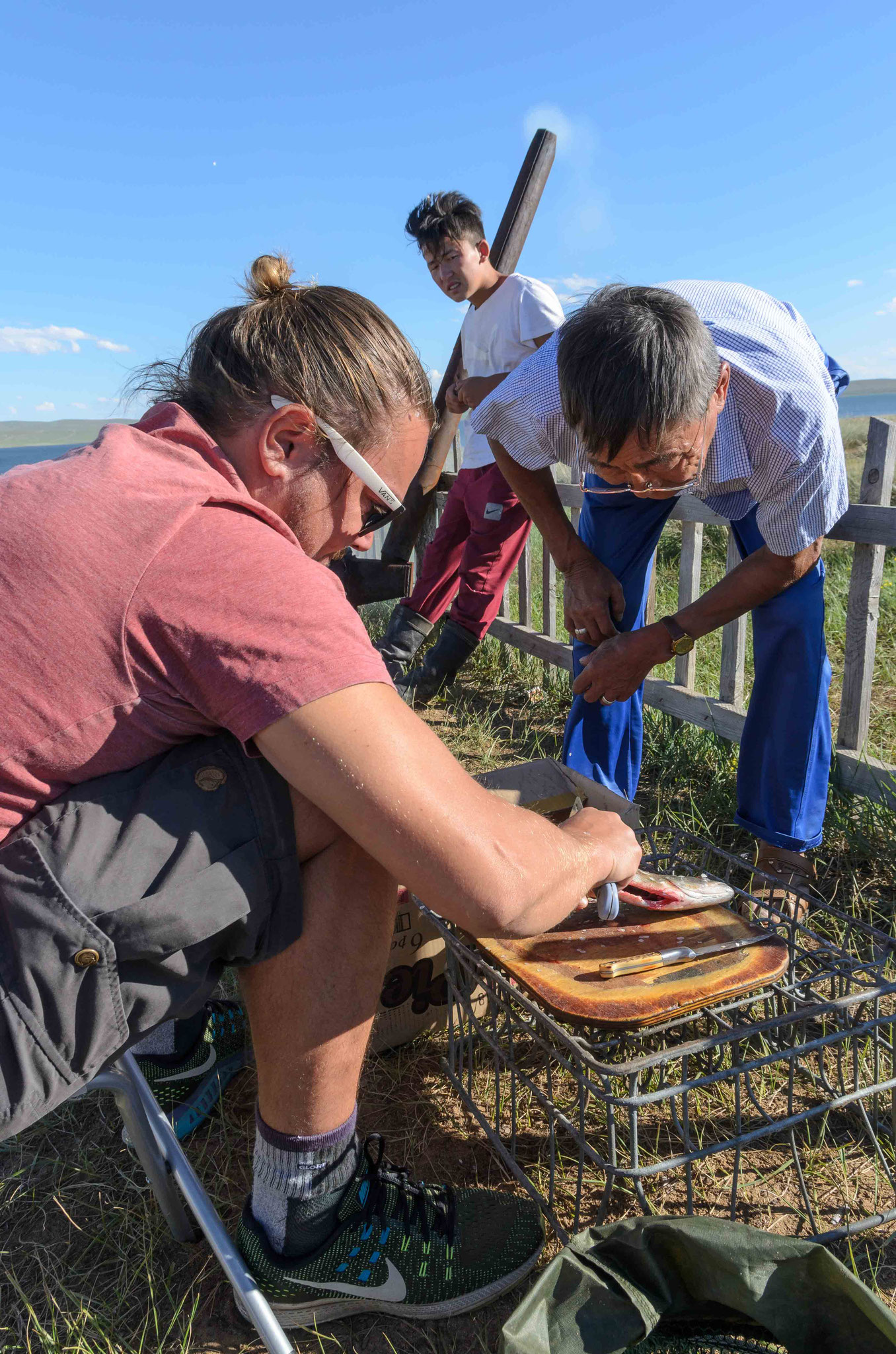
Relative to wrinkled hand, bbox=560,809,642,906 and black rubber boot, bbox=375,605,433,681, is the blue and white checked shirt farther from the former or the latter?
black rubber boot, bbox=375,605,433,681

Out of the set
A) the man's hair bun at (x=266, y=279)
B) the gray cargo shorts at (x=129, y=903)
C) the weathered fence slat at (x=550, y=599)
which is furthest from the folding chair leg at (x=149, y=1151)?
the weathered fence slat at (x=550, y=599)

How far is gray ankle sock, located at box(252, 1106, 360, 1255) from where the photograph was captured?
1.36 m

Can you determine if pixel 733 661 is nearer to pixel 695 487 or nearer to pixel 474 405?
pixel 695 487

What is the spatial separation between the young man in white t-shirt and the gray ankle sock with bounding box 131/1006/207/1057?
2.61m

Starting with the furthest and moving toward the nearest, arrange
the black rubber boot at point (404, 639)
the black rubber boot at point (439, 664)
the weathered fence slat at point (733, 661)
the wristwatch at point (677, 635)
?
the black rubber boot at point (404, 639) → the black rubber boot at point (439, 664) → the weathered fence slat at point (733, 661) → the wristwatch at point (677, 635)

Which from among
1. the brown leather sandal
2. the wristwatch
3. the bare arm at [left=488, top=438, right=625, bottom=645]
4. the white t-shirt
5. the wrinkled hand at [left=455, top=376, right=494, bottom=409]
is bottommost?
the brown leather sandal

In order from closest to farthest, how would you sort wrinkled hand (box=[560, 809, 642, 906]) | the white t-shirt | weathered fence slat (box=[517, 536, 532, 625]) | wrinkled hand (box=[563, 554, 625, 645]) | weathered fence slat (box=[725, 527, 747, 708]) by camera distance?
1. wrinkled hand (box=[560, 809, 642, 906])
2. wrinkled hand (box=[563, 554, 625, 645])
3. weathered fence slat (box=[725, 527, 747, 708])
4. the white t-shirt
5. weathered fence slat (box=[517, 536, 532, 625])

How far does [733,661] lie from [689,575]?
0.44 metres

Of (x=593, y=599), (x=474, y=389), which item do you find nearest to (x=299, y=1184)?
(x=593, y=599)

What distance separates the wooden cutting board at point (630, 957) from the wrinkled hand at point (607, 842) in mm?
133

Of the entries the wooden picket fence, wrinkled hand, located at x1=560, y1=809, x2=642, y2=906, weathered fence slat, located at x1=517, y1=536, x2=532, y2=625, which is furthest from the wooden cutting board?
weathered fence slat, located at x1=517, y1=536, x2=532, y2=625

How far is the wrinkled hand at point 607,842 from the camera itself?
1438 mm

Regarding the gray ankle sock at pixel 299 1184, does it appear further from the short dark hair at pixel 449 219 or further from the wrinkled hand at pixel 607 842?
the short dark hair at pixel 449 219

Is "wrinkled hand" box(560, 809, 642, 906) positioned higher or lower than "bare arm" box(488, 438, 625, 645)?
lower
